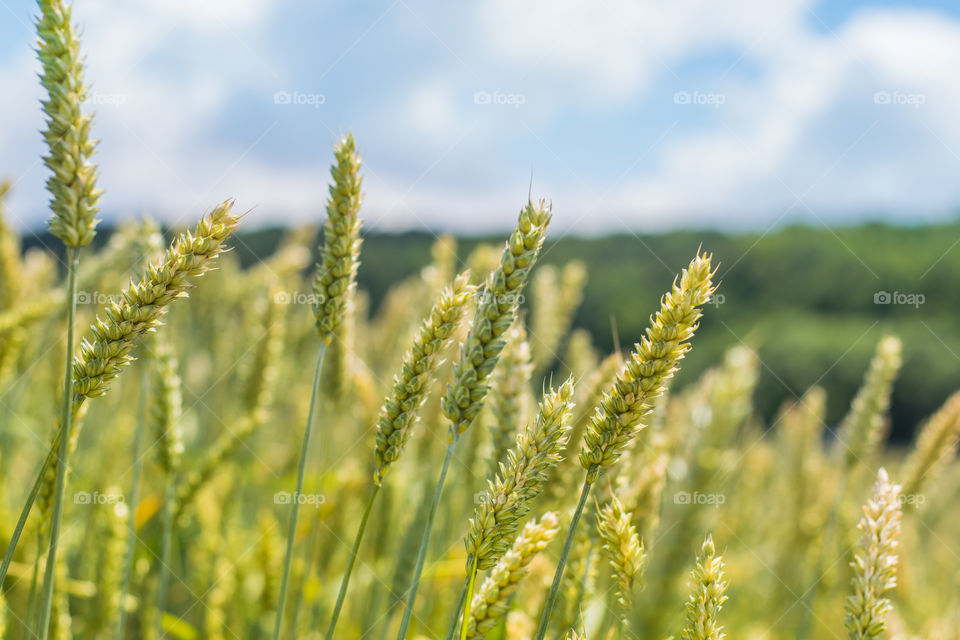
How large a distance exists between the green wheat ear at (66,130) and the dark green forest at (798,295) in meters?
20.4

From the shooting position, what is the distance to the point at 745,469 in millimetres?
4523

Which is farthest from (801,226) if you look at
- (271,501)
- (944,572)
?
(271,501)

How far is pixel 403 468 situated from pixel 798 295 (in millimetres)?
28516

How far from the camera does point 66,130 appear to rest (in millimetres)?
1108

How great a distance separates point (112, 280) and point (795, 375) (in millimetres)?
22860

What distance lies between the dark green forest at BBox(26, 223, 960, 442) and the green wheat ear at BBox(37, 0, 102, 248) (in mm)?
20354

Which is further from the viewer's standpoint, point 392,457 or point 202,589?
point 202,589

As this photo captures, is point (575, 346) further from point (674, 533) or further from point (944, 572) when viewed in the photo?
point (944, 572)

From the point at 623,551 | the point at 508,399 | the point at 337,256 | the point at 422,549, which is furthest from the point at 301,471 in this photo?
the point at 623,551

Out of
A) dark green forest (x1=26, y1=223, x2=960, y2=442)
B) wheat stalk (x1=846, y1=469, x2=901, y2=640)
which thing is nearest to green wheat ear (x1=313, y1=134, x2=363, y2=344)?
wheat stalk (x1=846, y1=469, x2=901, y2=640)

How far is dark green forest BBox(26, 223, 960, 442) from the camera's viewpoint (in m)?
22.5

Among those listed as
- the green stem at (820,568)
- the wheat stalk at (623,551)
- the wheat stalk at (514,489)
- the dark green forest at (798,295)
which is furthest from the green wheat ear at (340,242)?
the dark green forest at (798,295)

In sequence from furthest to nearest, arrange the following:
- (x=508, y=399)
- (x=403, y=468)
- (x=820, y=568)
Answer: (x=403, y=468), (x=820, y=568), (x=508, y=399)

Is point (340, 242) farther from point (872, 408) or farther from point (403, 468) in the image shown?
point (403, 468)
